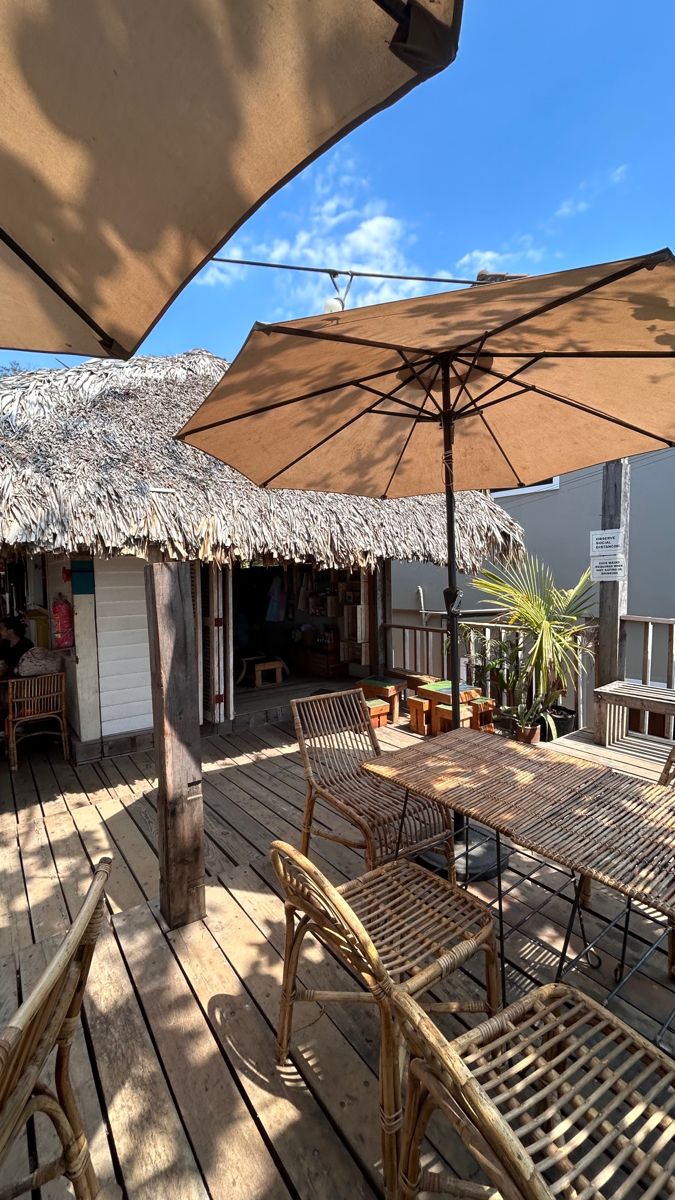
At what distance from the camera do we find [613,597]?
467 cm

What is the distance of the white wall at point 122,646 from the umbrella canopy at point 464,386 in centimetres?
254

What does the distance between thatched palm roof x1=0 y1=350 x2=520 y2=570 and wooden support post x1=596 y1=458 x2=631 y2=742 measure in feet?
5.39

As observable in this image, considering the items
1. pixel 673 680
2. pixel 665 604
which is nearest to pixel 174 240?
pixel 673 680

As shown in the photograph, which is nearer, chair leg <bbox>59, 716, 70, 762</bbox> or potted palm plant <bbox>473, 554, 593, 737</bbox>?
potted palm plant <bbox>473, 554, 593, 737</bbox>

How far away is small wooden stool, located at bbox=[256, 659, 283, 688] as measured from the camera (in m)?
6.97

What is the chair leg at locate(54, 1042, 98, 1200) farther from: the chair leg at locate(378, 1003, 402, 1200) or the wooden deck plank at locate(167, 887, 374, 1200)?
the chair leg at locate(378, 1003, 402, 1200)

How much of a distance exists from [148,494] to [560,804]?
3.58 metres

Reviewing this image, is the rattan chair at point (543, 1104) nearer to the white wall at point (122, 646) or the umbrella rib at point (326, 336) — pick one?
the umbrella rib at point (326, 336)

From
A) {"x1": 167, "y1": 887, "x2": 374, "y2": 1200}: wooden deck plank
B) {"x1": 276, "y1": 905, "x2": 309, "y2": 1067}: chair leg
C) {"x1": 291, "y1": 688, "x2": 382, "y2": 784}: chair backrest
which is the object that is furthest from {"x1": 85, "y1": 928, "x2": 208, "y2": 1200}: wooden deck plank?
{"x1": 291, "y1": 688, "x2": 382, "y2": 784}: chair backrest

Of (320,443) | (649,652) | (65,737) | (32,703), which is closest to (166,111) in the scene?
(320,443)

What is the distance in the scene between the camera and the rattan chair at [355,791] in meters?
2.35

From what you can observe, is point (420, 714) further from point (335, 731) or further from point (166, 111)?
point (166, 111)

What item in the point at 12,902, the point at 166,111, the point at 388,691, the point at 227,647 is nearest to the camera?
the point at 166,111

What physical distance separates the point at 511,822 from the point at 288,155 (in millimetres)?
1820
